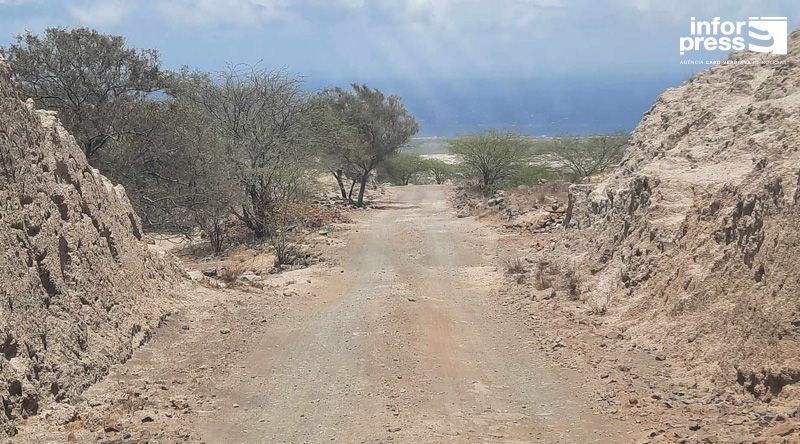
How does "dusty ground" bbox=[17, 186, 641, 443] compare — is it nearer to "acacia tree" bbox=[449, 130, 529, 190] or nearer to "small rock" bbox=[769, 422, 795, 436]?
"small rock" bbox=[769, 422, 795, 436]

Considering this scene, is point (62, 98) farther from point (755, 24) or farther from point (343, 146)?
point (755, 24)

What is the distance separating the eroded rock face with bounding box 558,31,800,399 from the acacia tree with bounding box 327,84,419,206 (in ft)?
72.0

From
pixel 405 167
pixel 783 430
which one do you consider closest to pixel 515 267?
pixel 783 430

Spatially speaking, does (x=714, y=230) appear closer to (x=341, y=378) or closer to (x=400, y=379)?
(x=400, y=379)

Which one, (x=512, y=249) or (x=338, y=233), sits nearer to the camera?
(x=512, y=249)

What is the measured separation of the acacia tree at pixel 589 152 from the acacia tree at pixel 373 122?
975cm

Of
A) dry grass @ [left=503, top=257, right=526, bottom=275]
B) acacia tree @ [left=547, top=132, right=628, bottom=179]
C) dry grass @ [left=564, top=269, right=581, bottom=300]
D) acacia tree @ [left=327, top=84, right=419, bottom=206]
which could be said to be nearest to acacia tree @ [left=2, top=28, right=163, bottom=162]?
dry grass @ [left=503, top=257, right=526, bottom=275]

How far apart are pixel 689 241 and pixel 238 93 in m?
17.3

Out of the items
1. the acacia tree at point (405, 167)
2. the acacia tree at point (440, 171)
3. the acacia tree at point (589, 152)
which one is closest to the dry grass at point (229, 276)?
A: the acacia tree at point (589, 152)

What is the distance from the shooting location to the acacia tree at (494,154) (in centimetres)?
3916

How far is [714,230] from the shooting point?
29.1 feet

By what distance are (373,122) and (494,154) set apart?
7678mm

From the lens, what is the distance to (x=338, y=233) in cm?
2394

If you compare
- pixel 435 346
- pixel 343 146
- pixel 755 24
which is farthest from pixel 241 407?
pixel 343 146
